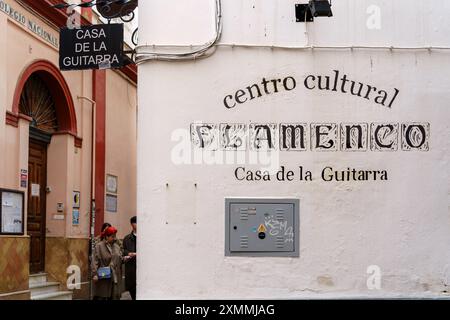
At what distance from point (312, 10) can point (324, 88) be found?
60cm

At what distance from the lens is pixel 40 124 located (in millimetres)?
13078

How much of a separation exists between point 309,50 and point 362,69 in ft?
1.42

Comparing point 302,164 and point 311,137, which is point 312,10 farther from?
Result: point 302,164

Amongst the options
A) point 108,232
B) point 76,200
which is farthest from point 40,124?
point 108,232

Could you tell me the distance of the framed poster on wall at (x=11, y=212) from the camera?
35.0ft

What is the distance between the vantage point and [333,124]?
5270 mm

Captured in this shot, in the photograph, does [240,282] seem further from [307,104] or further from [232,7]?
[232,7]

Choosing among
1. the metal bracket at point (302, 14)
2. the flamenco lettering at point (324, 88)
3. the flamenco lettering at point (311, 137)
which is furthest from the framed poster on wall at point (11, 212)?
the metal bracket at point (302, 14)

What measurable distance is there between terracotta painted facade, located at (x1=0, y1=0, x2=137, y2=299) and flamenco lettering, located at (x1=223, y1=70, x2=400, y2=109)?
655 centimetres

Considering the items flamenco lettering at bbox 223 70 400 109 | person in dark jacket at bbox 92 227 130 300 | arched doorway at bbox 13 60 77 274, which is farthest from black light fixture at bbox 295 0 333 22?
arched doorway at bbox 13 60 77 274

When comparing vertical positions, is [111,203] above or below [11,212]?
above

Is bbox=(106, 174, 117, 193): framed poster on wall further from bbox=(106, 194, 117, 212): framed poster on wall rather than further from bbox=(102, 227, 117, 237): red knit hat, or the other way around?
bbox=(102, 227, 117, 237): red knit hat

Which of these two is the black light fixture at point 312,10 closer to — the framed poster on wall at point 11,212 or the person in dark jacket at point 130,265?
the person in dark jacket at point 130,265
